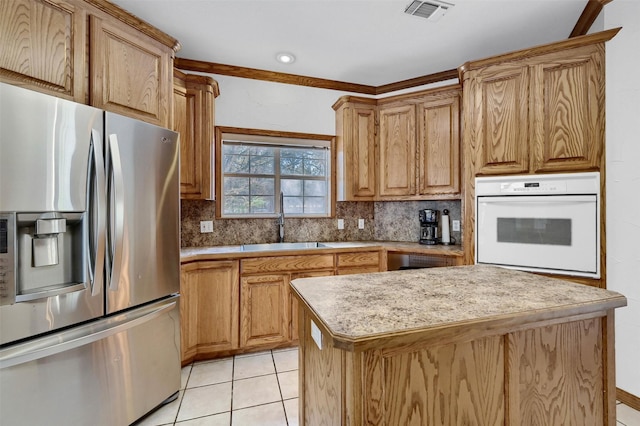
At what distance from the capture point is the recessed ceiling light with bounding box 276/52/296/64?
2.79 m

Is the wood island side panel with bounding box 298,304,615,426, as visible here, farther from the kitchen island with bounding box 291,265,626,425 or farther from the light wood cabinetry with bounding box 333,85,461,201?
the light wood cabinetry with bounding box 333,85,461,201

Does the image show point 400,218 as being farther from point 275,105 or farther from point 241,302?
point 241,302

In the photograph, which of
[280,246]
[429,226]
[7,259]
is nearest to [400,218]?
[429,226]

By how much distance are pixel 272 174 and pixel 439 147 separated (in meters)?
1.75

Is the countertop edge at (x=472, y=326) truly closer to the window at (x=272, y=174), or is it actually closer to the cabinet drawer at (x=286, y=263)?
the cabinet drawer at (x=286, y=263)

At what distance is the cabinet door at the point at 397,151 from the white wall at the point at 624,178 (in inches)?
57.9

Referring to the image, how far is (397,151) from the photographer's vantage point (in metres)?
3.21

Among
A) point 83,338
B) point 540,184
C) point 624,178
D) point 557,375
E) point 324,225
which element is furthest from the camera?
point 324,225

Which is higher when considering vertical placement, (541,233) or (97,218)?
(97,218)

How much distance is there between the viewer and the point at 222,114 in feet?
10.0

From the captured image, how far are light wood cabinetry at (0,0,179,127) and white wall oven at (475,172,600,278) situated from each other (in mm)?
2586

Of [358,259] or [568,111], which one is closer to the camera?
[568,111]

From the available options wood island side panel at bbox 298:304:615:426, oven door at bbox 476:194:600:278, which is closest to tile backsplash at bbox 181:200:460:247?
oven door at bbox 476:194:600:278

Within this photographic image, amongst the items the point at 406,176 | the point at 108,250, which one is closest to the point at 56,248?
the point at 108,250
